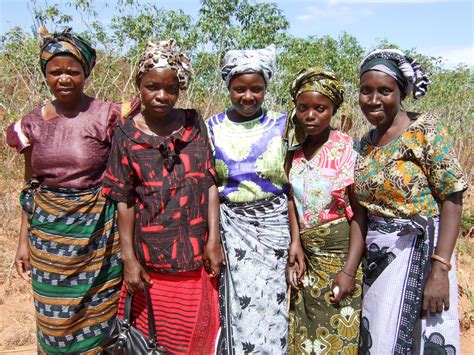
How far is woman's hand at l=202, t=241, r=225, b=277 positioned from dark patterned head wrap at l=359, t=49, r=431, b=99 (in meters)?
1.05

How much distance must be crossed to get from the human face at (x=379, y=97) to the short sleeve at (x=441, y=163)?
16 cm

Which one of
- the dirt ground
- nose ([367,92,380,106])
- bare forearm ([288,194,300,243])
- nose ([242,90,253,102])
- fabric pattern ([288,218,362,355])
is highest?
nose ([242,90,253,102])

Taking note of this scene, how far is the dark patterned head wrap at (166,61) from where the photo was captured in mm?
1919

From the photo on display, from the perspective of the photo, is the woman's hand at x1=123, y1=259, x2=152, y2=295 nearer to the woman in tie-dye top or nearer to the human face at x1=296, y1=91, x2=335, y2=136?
the woman in tie-dye top

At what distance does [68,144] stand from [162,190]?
0.52 metres

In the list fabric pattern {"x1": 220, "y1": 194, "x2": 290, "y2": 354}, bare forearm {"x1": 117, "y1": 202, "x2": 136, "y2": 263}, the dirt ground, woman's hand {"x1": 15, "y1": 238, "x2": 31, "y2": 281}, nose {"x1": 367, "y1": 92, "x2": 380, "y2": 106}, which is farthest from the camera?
the dirt ground

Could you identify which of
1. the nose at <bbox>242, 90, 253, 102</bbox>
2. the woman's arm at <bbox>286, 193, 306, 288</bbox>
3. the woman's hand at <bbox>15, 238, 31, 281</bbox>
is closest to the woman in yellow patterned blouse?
the woman's arm at <bbox>286, 193, 306, 288</bbox>

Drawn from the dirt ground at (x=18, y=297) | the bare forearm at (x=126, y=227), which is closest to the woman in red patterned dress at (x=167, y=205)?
the bare forearm at (x=126, y=227)

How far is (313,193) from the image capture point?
2.08 m

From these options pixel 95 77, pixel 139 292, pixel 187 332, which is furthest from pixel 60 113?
pixel 95 77

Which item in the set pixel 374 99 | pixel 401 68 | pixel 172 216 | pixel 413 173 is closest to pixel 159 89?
pixel 172 216

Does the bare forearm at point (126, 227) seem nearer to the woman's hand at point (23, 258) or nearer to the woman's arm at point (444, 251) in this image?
the woman's hand at point (23, 258)

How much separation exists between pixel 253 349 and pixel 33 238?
123 centimetres

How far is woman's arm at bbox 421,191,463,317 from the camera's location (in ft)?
5.78
